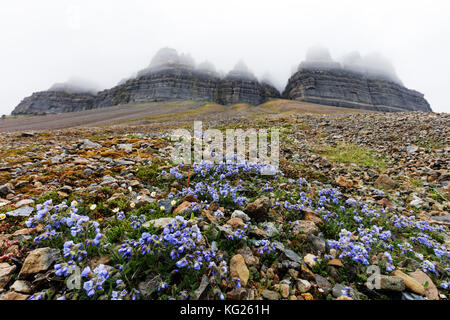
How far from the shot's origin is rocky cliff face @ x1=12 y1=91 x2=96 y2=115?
5458 inches

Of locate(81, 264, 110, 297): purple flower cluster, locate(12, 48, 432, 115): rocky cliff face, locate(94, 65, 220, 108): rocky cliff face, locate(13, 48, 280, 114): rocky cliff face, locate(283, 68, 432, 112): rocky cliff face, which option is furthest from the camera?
locate(13, 48, 280, 114): rocky cliff face

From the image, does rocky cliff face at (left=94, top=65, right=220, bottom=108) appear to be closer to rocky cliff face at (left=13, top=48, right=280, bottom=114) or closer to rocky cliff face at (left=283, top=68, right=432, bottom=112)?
rocky cliff face at (left=13, top=48, right=280, bottom=114)

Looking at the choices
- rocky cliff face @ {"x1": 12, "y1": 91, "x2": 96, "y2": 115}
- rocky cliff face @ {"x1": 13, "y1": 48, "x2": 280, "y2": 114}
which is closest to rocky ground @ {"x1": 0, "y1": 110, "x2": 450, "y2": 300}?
rocky cliff face @ {"x1": 13, "y1": 48, "x2": 280, "y2": 114}

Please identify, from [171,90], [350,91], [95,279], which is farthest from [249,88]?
[95,279]

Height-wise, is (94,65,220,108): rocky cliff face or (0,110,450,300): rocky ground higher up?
(94,65,220,108): rocky cliff face

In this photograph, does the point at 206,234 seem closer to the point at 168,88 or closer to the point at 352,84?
the point at 168,88

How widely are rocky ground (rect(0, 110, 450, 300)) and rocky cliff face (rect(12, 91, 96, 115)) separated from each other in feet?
594

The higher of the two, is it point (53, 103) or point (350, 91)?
point (350, 91)

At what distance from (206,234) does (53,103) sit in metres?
197

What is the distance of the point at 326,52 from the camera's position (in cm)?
14350

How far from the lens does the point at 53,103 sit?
A: 14262cm

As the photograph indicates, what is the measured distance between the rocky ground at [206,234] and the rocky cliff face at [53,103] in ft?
594

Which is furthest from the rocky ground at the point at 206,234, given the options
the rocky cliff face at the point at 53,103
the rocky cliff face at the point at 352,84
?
the rocky cliff face at the point at 53,103

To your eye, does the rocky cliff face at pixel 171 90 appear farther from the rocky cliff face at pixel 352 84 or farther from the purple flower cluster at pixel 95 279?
the purple flower cluster at pixel 95 279
